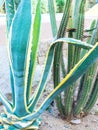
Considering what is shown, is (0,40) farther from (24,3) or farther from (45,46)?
(24,3)

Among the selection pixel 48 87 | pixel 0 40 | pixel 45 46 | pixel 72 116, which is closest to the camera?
pixel 72 116

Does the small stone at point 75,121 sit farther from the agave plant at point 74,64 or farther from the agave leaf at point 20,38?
the agave leaf at point 20,38

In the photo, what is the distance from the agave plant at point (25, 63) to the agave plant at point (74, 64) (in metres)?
0.15

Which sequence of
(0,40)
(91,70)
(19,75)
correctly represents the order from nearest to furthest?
(19,75)
(91,70)
(0,40)

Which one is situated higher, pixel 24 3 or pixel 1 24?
pixel 24 3

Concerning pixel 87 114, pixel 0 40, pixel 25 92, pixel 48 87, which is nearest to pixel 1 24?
pixel 0 40

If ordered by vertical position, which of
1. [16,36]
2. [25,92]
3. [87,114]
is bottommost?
[87,114]

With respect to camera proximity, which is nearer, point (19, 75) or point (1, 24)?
point (19, 75)

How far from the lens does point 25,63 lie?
167cm

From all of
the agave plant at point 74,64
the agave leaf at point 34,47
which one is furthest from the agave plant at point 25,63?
the agave plant at point 74,64

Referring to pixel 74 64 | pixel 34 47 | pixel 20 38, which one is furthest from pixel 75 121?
pixel 20 38

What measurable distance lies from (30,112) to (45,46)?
1780mm

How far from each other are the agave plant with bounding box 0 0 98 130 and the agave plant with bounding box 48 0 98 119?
0.50ft

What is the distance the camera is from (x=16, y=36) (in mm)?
1589
